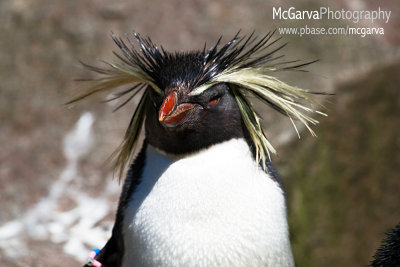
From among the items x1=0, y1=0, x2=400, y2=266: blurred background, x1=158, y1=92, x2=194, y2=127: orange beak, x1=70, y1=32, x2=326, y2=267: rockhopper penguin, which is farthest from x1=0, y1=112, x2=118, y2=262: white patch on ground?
x1=158, y1=92, x2=194, y2=127: orange beak

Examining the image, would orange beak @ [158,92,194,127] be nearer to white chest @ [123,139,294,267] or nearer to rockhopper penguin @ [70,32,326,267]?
rockhopper penguin @ [70,32,326,267]

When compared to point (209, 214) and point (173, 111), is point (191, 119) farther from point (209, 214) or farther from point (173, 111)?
point (209, 214)

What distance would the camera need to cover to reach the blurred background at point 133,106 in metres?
4.29

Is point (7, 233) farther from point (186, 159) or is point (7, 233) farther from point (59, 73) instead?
point (186, 159)

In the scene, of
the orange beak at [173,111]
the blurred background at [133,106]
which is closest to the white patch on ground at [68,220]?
the blurred background at [133,106]

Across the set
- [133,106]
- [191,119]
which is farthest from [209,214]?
[133,106]

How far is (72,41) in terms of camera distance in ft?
16.1

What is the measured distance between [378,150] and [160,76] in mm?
2652

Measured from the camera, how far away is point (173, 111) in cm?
231

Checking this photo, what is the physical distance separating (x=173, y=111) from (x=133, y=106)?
2.35m

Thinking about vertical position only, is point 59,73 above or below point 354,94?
above

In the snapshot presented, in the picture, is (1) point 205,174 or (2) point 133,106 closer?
(1) point 205,174

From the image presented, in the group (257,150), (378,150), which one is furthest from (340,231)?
(257,150)

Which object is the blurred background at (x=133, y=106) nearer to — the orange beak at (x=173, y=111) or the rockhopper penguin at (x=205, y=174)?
the rockhopper penguin at (x=205, y=174)
